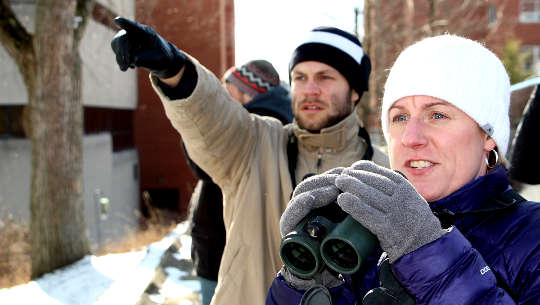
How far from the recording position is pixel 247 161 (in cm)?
246

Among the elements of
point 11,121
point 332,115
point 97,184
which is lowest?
point 97,184

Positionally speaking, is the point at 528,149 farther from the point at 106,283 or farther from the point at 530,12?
the point at 530,12

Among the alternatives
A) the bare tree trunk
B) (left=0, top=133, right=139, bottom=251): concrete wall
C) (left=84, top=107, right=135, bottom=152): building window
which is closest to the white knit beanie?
the bare tree trunk

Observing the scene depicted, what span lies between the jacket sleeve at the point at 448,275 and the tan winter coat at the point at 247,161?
1.18 meters

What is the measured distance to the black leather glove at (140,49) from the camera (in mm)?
1870

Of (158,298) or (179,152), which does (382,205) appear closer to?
(158,298)

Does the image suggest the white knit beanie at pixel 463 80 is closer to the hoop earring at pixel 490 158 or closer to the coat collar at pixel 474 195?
the hoop earring at pixel 490 158

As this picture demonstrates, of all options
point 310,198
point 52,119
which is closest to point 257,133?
point 310,198

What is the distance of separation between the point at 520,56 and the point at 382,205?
2738 centimetres

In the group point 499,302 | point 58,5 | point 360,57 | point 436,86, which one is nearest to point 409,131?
point 436,86

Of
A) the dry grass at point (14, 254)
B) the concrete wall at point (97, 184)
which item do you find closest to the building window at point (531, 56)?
the concrete wall at point (97, 184)

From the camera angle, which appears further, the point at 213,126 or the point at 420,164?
the point at 213,126

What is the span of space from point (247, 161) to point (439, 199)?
1209 mm

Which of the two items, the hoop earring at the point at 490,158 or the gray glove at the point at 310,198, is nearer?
the gray glove at the point at 310,198
